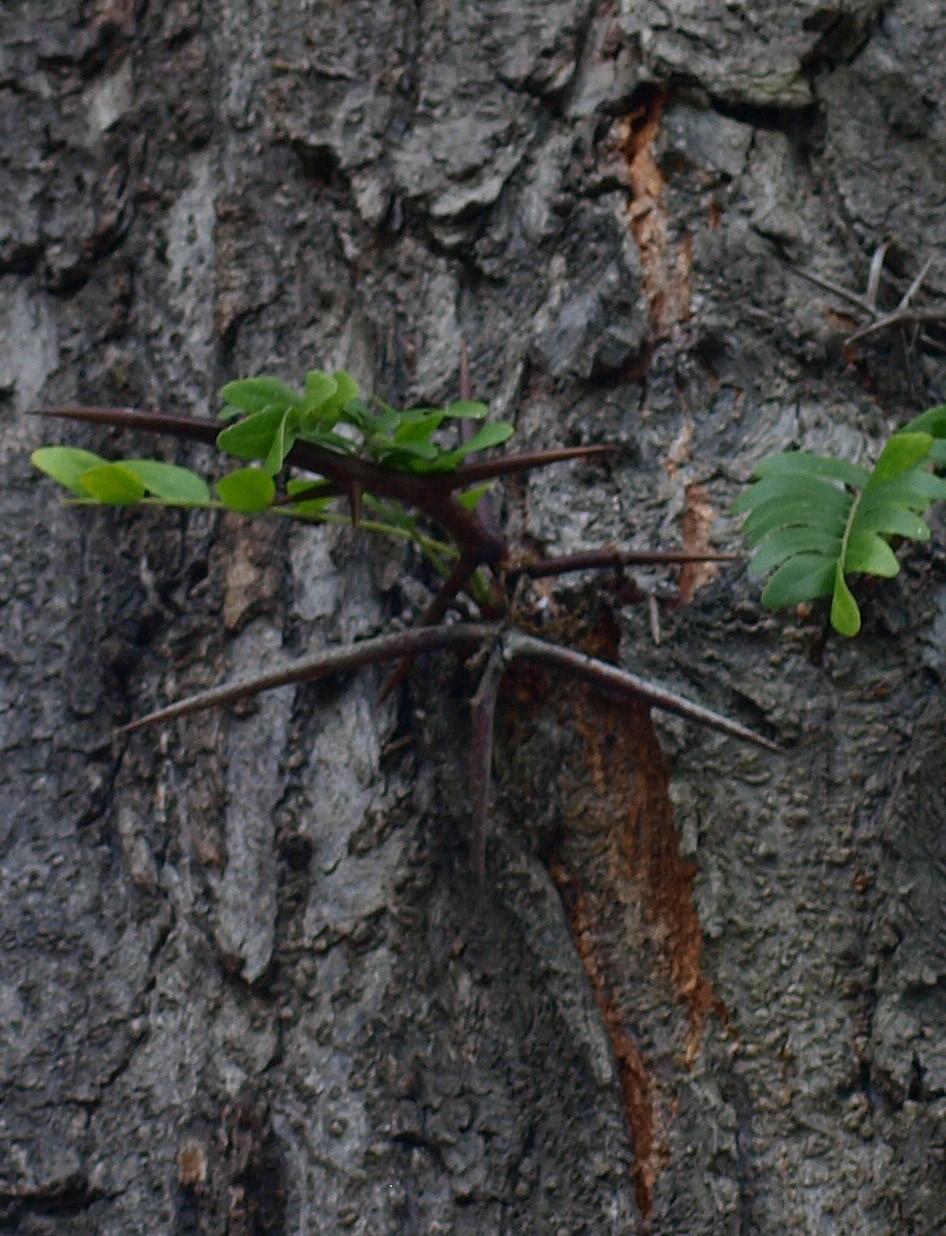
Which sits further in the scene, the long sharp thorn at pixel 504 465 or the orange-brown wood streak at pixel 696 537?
the orange-brown wood streak at pixel 696 537

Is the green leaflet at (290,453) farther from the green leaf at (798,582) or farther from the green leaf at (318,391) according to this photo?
the green leaf at (798,582)

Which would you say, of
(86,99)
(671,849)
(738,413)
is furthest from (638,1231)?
(86,99)

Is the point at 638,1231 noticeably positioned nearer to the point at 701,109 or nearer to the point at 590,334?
the point at 590,334

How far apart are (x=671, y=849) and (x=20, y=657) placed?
2.66ft

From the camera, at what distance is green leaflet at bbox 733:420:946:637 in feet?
4.80

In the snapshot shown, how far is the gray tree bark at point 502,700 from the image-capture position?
60.5 inches

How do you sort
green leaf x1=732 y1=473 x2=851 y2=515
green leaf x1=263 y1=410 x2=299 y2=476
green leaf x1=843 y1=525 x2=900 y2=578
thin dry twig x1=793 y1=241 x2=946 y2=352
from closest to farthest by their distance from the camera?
green leaf x1=263 y1=410 x2=299 y2=476, green leaf x1=843 y1=525 x2=900 y2=578, green leaf x1=732 y1=473 x2=851 y2=515, thin dry twig x1=793 y1=241 x2=946 y2=352

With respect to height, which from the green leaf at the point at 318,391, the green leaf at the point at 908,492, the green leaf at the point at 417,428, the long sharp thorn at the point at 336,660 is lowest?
the long sharp thorn at the point at 336,660

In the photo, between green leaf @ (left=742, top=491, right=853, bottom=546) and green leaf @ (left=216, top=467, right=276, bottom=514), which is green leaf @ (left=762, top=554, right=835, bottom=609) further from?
green leaf @ (left=216, top=467, right=276, bottom=514)

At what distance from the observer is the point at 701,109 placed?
178 centimetres

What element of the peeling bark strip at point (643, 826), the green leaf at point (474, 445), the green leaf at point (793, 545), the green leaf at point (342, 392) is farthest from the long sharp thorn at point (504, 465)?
the peeling bark strip at point (643, 826)

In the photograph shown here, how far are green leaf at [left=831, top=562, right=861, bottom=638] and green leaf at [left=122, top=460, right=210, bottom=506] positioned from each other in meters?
0.65

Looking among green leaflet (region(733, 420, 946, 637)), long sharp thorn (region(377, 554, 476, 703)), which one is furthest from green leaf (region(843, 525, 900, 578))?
long sharp thorn (region(377, 554, 476, 703))

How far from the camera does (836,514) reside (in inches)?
60.4
